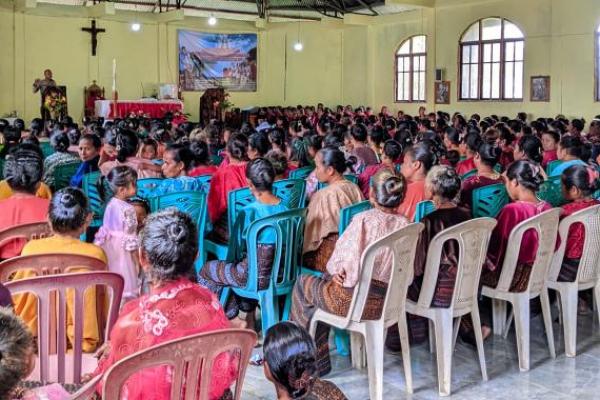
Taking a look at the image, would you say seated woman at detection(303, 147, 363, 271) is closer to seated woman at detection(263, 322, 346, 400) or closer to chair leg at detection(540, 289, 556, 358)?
chair leg at detection(540, 289, 556, 358)

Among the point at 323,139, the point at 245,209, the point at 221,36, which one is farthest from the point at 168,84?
the point at 245,209

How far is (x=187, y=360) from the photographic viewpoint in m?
2.02

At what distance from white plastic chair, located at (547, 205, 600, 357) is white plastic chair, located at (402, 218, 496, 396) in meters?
0.67

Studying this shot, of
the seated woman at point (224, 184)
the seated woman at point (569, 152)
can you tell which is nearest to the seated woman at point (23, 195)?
the seated woman at point (224, 184)

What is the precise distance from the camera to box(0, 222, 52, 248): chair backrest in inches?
133

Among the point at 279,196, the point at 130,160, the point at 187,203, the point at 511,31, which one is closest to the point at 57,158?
the point at 130,160

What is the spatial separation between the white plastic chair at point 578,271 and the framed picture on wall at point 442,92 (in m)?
13.0

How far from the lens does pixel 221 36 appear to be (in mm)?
20391

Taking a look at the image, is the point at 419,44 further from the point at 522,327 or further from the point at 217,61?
the point at 522,327

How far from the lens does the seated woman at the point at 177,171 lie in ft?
16.9

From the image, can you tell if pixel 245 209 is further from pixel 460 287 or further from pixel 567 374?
pixel 567 374

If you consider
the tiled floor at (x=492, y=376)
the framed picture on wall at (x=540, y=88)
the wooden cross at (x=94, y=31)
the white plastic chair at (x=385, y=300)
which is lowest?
the tiled floor at (x=492, y=376)

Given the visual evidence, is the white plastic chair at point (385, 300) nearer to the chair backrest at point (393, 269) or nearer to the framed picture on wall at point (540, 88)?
the chair backrest at point (393, 269)

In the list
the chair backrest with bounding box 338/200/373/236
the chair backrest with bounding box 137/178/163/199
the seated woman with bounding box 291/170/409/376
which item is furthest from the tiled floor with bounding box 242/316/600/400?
the chair backrest with bounding box 137/178/163/199
